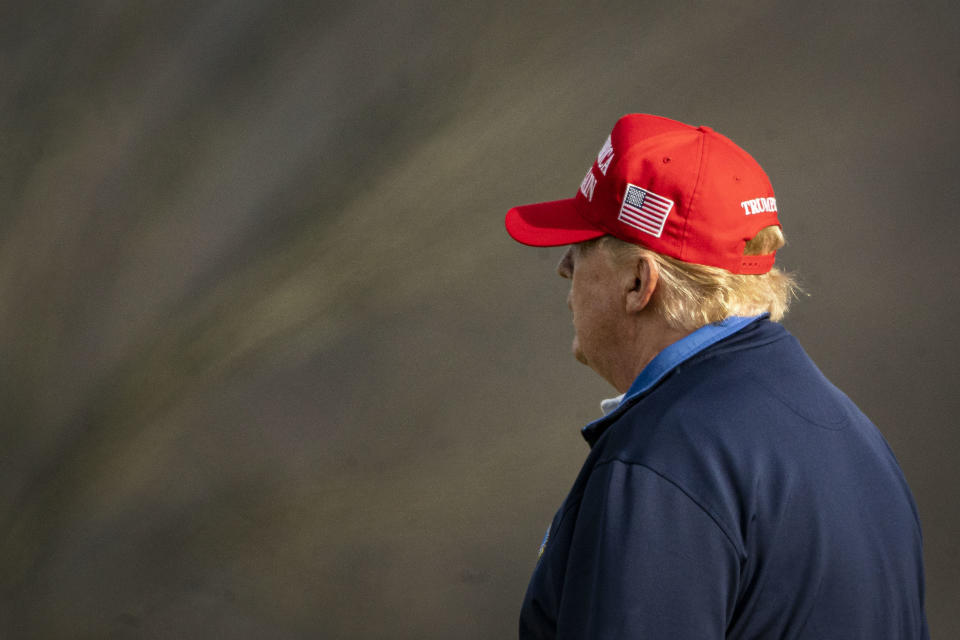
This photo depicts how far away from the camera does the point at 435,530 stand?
1.81m

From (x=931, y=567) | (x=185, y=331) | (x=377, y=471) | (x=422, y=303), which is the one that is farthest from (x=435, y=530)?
(x=931, y=567)

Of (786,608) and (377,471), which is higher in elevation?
(377,471)

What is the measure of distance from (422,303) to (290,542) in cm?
56

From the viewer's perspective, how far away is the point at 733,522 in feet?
2.26

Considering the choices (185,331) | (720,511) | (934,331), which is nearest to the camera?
(720,511)

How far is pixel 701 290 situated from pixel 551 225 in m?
0.18

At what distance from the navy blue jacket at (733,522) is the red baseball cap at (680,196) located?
4.0 inches

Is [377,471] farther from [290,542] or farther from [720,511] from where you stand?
[720,511]

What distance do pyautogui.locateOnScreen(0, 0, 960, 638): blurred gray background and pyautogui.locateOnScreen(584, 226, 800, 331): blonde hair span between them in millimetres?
909

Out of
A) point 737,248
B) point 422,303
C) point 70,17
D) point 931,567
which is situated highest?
Answer: point 70,17

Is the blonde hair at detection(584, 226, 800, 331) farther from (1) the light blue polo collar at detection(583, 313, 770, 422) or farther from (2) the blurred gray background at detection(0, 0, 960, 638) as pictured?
(2) the blurred gray background at detection(0, 0, 960, 638)

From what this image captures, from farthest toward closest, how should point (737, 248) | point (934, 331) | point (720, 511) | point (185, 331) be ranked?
point (185, 331)
point (934, 331)
point (737, 248)
point (720, 511)

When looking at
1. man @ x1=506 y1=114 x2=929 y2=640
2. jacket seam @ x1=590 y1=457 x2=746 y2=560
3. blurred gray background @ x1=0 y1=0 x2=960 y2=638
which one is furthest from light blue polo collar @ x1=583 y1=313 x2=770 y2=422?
blurred gray background @ x1=0 y1=0 x2=960 y2=638

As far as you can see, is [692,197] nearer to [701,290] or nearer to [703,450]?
[701,290]
